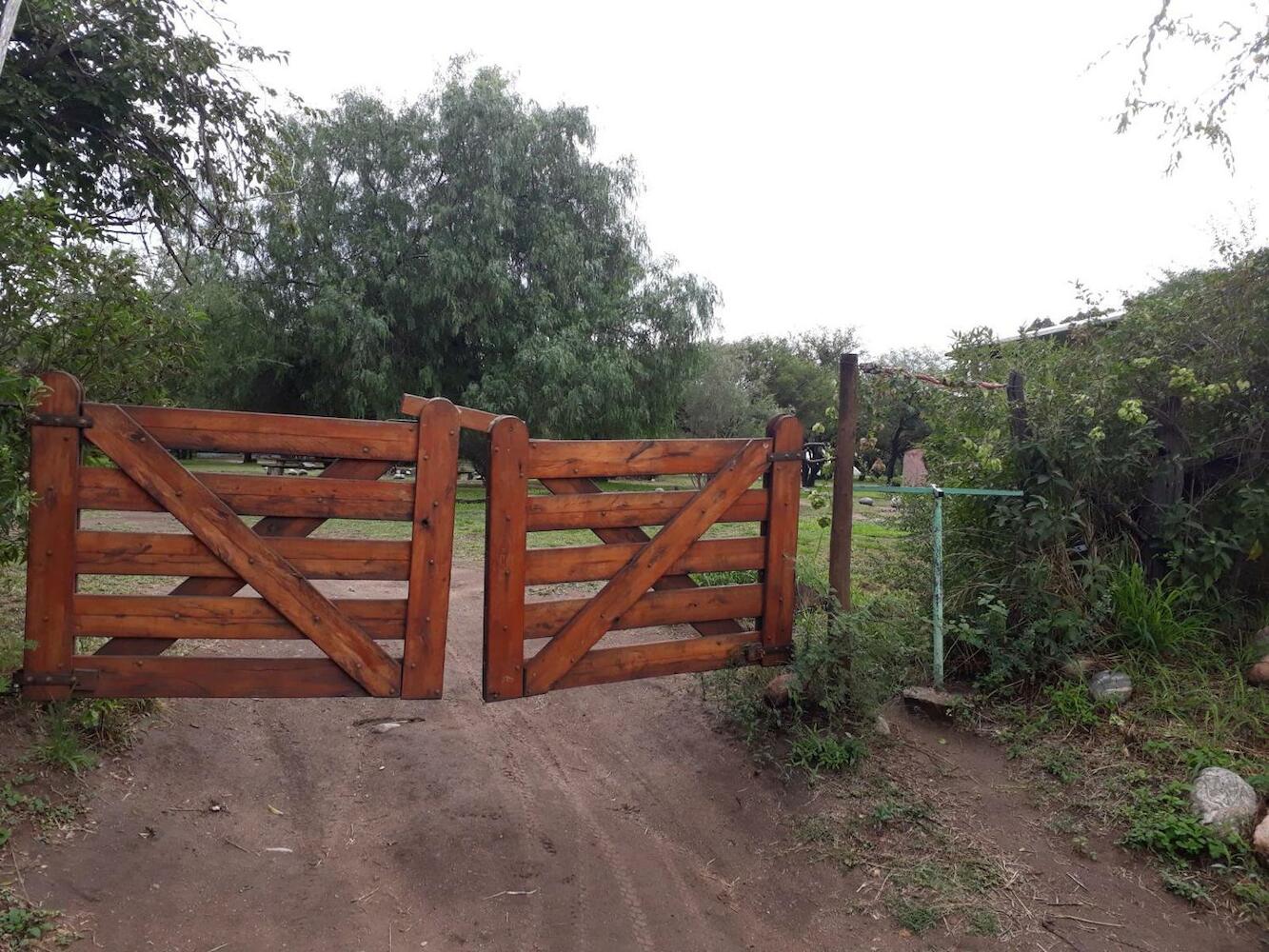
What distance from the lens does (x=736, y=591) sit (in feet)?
16.5

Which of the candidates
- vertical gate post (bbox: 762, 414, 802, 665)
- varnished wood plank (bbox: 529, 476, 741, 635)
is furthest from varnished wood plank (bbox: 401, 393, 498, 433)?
vertical gate post (bbox: 762, 414, 802, 665)

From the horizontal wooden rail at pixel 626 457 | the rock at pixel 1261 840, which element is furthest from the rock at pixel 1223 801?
the horizontal wooden rail at pixel 626 457

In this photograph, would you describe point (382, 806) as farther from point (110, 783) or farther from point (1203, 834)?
point (1203, 834)

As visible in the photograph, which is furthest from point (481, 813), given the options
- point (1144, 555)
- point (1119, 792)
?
point (1144, 555)

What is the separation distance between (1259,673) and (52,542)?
20.8 ft

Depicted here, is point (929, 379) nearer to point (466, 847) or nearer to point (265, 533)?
point (466, 847)

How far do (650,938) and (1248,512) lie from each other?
452cm

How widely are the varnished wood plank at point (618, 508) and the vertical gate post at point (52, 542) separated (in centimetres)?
204

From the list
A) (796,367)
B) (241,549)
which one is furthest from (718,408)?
(241,549)

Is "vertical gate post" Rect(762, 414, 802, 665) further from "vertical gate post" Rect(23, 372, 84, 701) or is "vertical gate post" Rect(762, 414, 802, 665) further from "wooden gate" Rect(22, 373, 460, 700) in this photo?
"vertical gate post" Rect(23, 372, 84, 701)

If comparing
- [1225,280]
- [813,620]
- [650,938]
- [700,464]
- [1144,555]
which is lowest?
[650,938]

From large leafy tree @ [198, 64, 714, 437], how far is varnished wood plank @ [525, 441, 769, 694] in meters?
16.1

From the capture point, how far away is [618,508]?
15.1 ft

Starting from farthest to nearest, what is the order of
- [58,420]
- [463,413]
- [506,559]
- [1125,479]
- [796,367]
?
[796,367] < [1125,479] < [463,413] < [506,559] < [58,420]
